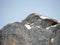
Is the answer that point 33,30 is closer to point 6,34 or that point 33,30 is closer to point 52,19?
point 52,19

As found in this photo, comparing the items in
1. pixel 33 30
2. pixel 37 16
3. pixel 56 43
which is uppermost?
pixel 37 16

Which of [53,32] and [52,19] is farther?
[52,19]

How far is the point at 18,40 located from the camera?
1454 cm

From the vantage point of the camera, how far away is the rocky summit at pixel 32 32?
12.9 m

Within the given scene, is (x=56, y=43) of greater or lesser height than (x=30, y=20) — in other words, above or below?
below

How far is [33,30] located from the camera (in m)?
13.8

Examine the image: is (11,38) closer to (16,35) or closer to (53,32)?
(16,35)

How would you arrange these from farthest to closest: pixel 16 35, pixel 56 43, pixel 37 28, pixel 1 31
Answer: pixel 1 31 → pixel 16 35 → pixel 37 28 → pixel 56 43

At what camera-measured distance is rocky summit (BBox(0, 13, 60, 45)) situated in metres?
12.9

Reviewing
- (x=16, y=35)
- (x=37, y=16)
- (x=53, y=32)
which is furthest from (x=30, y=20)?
(x=53, y=32)

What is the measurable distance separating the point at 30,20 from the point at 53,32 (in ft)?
10.1

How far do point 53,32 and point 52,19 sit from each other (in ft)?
5.64

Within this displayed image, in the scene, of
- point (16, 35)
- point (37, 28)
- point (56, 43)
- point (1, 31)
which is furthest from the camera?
point (1, 31)

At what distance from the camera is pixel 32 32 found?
45.3ft
